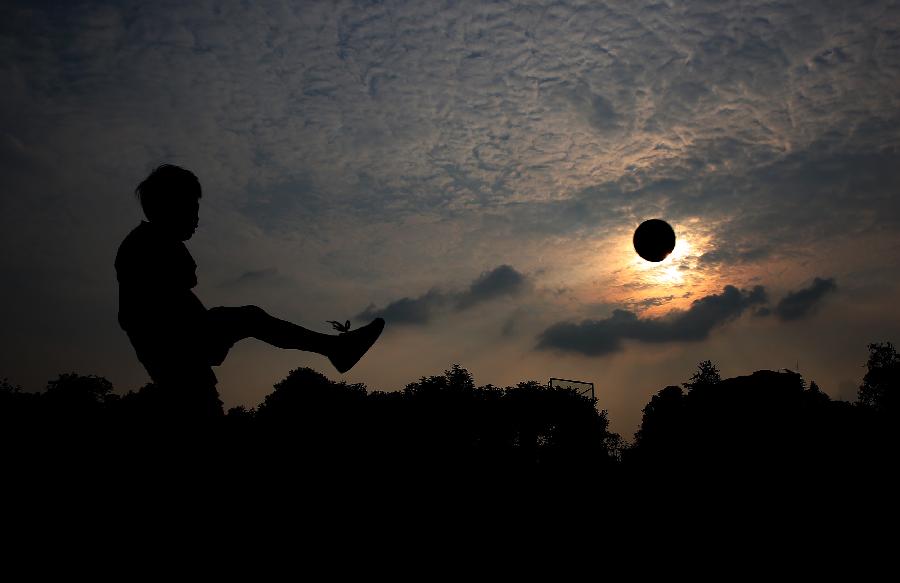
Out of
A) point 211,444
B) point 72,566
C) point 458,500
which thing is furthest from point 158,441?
point 458,500

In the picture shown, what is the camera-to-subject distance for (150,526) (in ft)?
10.3

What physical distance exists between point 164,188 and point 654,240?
11.4 meters

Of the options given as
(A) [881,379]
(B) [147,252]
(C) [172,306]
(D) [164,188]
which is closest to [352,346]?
(C) [172,306]

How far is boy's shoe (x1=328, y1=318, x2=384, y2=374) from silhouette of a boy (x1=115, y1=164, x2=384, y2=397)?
53 centimetres

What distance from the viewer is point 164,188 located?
12.2ft

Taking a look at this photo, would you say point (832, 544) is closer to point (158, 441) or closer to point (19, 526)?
point (158, 441)

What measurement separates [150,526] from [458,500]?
22.8m

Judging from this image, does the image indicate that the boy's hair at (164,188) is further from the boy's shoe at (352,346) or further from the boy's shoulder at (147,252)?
the boy's shoe at (352,346)

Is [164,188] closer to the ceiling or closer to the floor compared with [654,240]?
closer to the floor

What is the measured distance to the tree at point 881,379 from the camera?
72375mm

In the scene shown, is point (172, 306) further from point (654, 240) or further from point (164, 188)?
point (654, 240)

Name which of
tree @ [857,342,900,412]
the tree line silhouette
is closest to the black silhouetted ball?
the tree line silhouette

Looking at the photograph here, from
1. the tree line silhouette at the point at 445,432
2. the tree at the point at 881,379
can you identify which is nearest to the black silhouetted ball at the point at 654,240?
the tree line silhouette at the point at 445,432

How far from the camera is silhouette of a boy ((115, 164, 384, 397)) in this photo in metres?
3.35
